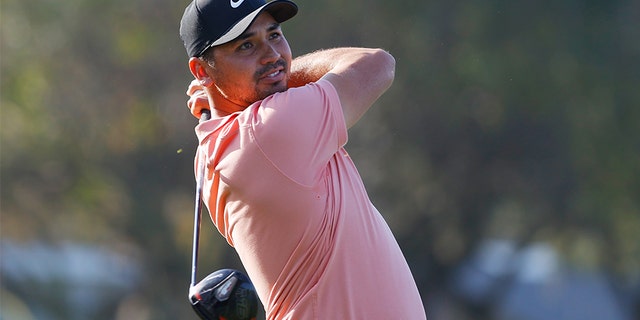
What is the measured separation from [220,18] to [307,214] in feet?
2.15

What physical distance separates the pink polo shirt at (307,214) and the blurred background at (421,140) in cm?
939

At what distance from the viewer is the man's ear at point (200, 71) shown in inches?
130

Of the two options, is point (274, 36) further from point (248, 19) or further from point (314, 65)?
point (314, 65)

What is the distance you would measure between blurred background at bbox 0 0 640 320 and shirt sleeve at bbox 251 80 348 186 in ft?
30.9

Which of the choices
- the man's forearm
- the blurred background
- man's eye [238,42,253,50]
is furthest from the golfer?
→ the blurred background

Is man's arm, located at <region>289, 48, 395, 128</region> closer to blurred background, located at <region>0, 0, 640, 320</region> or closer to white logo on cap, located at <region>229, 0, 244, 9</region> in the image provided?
white logo on cap, located at <region>229, 0, 244, 9</region>

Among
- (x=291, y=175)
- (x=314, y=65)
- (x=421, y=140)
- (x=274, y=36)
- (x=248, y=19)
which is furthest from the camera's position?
(x=421, y=140)

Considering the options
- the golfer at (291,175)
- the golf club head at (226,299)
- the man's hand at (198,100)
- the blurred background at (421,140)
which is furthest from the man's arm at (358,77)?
the blurred background at (421,140)

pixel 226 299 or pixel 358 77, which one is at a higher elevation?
pixel 358 77

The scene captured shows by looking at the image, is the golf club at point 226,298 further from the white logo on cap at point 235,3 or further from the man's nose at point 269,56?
the white logo on cap at point 235,3

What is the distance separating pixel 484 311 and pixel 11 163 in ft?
21.5

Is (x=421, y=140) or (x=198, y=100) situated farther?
(x=421, y=140)

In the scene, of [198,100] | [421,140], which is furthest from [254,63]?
[421,140]

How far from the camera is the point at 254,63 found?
3207mm
